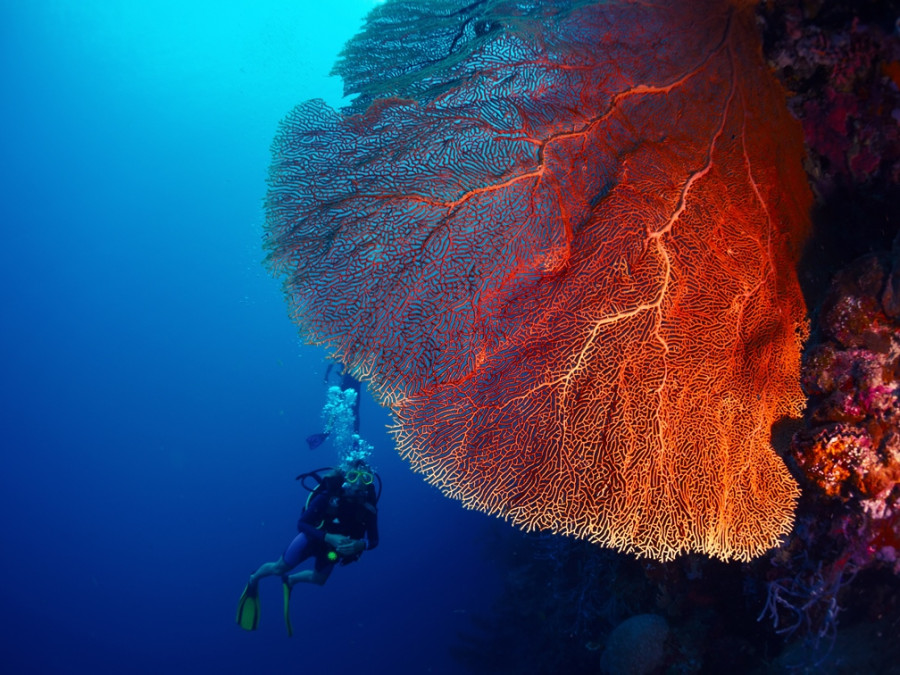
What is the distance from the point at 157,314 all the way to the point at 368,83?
84.3m

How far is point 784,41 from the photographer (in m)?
2.73

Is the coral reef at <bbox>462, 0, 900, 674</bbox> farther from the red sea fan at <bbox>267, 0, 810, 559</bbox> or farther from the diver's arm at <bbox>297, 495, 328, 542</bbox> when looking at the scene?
the diver's arm at <bbox>297, 495, 328, 542</bbox>

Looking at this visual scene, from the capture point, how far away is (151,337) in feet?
235

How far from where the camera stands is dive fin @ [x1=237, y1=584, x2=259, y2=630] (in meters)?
8.77

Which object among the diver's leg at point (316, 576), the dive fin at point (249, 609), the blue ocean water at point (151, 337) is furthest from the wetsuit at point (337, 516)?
the blue ocean water at point (151, 337)

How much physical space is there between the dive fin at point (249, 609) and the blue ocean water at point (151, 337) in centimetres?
2095

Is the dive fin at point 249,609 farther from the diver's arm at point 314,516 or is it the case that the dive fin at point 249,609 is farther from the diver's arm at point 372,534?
the diver's arm at point 372,534

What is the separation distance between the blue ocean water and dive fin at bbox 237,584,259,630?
68.7 ft

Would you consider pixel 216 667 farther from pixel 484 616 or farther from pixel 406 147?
pixel 406 147

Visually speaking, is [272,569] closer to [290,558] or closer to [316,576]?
[290,558]

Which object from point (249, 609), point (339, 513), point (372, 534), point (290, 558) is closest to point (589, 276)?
point (372, 534)

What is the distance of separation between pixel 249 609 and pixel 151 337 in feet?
253

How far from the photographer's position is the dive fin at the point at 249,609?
8.77 m

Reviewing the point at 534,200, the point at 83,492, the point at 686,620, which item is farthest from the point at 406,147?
the point at 83,492
